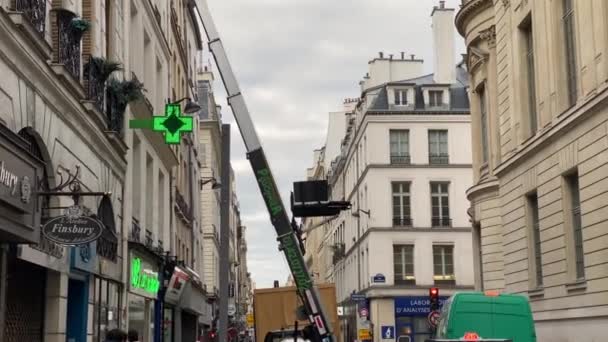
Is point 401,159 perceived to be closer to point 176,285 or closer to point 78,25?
point 176,285

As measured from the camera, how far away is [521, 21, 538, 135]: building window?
25.8 metres

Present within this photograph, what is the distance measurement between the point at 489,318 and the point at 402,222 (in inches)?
1465

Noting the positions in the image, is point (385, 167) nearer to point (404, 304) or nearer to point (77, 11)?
point (404, 304)

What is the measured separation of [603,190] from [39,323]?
12642mm

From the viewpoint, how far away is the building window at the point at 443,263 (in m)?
52.6

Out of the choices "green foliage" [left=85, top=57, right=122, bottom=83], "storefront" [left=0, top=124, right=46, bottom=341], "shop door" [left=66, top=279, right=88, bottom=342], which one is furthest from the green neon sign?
"storefront" [left=0, top=124, right=46, bottom=341]

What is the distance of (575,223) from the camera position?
72.5ft

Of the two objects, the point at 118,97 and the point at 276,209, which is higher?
the point at 118,97

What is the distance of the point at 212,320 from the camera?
47.8 meters

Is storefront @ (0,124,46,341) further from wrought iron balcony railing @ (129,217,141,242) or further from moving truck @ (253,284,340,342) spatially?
moving truck @ (253,284,340,342)

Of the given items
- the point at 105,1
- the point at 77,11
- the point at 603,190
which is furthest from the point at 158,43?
the point at 603,190

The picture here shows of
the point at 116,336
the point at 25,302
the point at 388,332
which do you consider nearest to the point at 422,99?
the point at 388,332

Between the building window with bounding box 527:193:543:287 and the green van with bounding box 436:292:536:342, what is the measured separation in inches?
347

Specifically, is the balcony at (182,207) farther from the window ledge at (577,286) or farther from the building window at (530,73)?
the window ledge at (577,286)
